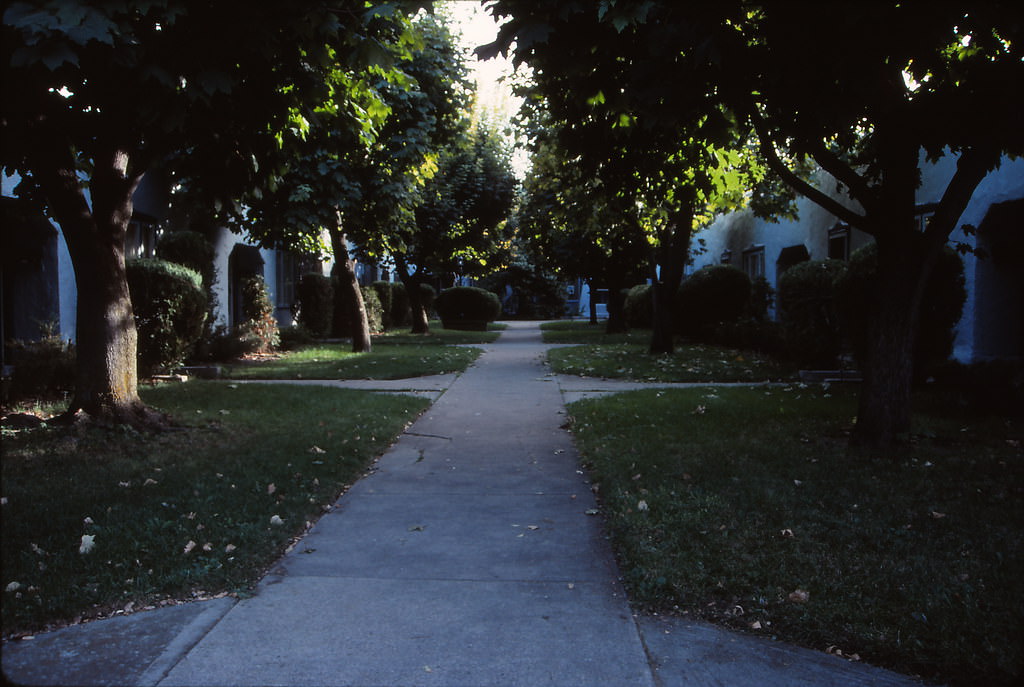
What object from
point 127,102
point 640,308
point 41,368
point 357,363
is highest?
point 127,102

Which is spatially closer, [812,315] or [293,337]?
[812,315]

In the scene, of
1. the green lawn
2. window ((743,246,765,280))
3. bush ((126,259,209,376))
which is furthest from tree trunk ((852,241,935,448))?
window ((743,246,765,280))

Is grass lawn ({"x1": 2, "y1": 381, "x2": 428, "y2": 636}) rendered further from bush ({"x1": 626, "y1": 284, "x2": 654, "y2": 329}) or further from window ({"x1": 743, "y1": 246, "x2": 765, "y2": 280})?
bush ({"x1": 626, "y1": 284, "x2": 654, "y2": 329})

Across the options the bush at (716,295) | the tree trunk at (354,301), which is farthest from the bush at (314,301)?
the bush at (716,295)

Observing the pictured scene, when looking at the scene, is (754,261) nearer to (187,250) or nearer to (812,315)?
(812,315)

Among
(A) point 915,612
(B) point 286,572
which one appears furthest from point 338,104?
(A) point 915,612

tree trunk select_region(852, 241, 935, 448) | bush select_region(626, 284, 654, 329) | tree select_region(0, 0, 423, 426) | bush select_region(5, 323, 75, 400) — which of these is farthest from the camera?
bush select_region(626, 284, 654, 329)

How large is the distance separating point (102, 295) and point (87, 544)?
375 cm

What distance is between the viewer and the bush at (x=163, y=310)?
11.2 m

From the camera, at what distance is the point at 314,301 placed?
21.5m

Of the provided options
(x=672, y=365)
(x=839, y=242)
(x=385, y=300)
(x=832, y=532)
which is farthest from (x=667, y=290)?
(x=385, y=300)

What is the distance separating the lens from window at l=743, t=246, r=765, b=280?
20.7 m

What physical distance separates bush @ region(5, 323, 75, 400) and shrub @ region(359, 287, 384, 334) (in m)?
14.3

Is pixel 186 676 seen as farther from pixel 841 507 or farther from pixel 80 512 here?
pixel 841 507
